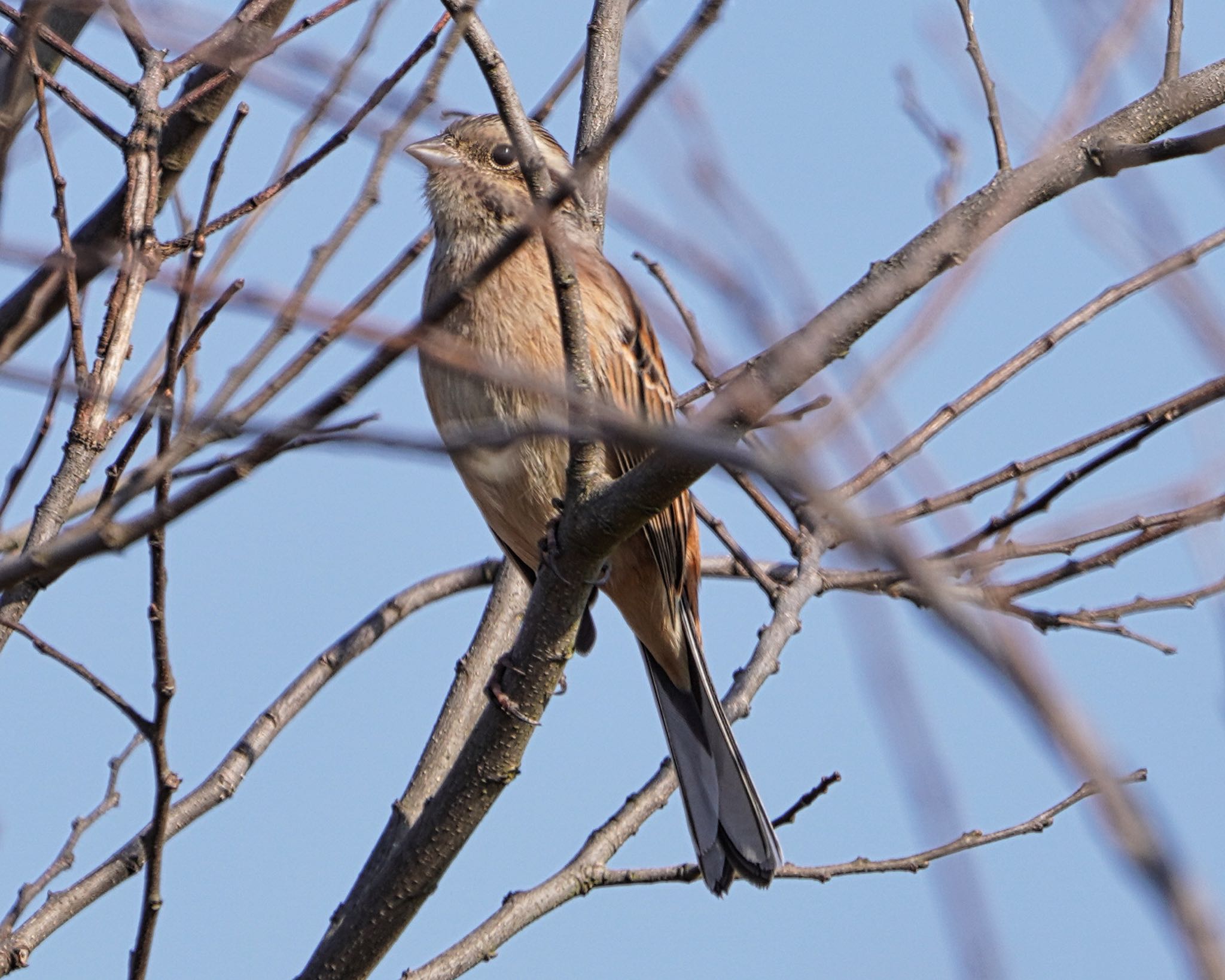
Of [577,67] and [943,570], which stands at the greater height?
[577,67]

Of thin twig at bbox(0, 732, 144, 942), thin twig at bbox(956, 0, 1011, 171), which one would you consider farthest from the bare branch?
thin twig at bbox(956, 0, 1011, 171)

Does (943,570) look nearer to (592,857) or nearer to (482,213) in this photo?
(592,857)

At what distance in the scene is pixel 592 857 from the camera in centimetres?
336

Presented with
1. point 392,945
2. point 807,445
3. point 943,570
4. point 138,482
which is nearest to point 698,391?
point 943,570

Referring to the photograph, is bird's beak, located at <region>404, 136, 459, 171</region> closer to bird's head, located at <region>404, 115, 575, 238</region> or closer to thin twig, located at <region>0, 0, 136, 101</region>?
bird's head, located at <region>404, 115, 575, 238</region>

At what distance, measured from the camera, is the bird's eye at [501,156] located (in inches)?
191

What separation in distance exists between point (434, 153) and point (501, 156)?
11.4 inches

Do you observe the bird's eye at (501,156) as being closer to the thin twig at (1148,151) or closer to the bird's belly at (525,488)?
the bird's belly at (525,488)

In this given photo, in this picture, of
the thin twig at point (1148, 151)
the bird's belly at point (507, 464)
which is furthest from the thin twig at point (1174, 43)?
the bird's belly at point (507, 464)

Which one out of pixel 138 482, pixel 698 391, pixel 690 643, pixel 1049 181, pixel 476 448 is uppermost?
pixel 698 391

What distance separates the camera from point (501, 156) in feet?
15.9

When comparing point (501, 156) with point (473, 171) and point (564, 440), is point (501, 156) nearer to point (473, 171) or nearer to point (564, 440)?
point (473, 171)

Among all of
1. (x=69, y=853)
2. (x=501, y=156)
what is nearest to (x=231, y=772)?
(x=69, y=853)

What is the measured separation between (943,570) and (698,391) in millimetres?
909
